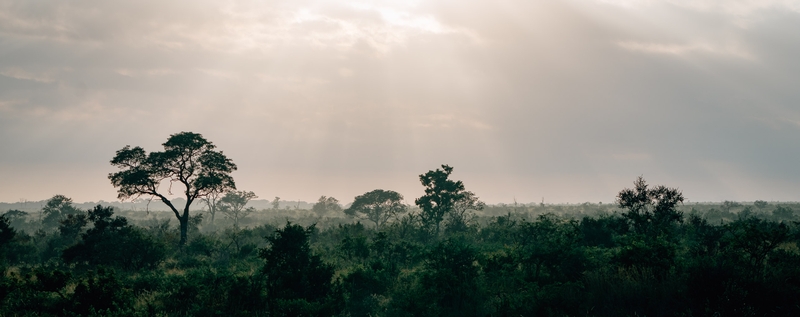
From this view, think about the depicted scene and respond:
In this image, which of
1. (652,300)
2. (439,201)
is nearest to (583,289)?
(652,300)

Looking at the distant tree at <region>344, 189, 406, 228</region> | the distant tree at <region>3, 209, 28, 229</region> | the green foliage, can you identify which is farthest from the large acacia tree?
the distant tree at <region>3, 209, 28, 229</region>

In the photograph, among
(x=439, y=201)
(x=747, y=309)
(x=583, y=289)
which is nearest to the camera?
(x=747, y=309)

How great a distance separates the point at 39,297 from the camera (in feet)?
47.8

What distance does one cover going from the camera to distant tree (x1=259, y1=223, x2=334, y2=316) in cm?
1426

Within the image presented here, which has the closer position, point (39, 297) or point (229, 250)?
point (39, 297)

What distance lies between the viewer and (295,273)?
48.7ft

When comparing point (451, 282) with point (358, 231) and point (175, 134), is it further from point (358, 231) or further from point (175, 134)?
point (175, 134)

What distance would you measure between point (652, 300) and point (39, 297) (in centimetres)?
1954

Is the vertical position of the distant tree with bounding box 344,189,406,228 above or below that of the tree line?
above

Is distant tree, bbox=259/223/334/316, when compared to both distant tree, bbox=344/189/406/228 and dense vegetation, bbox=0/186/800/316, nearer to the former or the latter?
dense vegetation, bbox=0/186/800/316

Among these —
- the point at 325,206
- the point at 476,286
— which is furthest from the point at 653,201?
the point at 325,206

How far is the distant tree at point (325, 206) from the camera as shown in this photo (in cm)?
10369

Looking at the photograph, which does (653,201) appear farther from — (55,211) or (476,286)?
(55,211)

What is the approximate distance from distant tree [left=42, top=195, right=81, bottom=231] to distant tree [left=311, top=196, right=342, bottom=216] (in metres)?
47.6
